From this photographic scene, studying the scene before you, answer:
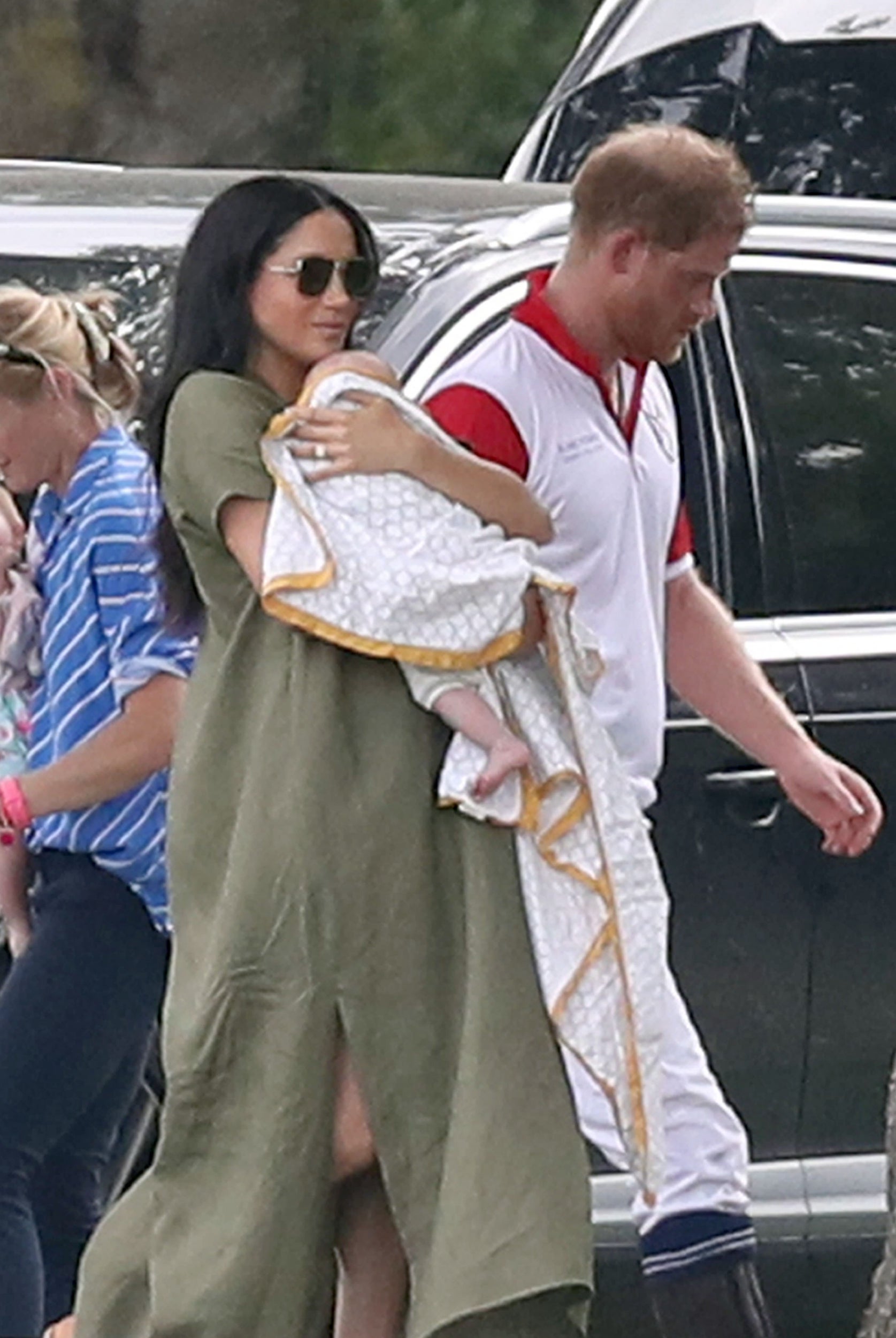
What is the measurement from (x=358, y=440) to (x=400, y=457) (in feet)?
0.16

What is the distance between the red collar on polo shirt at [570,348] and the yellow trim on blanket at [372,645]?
2.01ft

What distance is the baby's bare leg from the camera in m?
4.32

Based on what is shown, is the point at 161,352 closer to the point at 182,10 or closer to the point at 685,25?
the point at 685,25

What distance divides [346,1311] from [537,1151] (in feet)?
1.47

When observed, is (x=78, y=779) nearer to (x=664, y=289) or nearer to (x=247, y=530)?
(x=247, y=530)

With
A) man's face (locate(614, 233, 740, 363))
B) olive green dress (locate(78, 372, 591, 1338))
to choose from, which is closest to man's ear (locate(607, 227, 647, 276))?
man's face (locate(614, 233, 740, 363))

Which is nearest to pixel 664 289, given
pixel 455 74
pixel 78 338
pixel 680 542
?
pixel 680 542

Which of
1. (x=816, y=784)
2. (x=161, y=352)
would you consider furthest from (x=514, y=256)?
(x=816, y=784)

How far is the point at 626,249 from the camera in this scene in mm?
4797

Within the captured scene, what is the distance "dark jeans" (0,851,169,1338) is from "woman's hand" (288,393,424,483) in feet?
3.00

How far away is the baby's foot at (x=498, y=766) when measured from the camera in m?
4.31

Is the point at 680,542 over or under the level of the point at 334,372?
under

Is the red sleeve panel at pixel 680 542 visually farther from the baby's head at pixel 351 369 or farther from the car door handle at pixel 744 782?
the baby's head at pixel 351 369

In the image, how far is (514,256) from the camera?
5.49 metres
